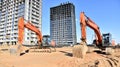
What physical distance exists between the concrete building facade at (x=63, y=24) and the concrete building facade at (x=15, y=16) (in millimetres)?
21331

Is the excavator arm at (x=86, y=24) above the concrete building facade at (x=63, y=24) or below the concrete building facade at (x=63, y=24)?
below

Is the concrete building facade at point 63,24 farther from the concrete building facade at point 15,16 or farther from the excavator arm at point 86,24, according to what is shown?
the excavator arm at point 86,24

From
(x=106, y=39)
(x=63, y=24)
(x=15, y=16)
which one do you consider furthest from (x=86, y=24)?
(x=63, y=24)

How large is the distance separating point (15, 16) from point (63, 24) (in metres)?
37.7

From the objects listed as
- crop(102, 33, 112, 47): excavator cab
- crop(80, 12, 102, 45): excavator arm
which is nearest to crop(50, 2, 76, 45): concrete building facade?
crop(102, 33, 112, 47): excavator cab

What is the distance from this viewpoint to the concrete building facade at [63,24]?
10738 centimetres

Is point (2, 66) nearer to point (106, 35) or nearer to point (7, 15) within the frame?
point (106, 35)

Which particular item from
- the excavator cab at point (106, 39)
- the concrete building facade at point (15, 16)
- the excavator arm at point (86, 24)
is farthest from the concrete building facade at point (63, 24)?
the excavator arm at point (86, 24)

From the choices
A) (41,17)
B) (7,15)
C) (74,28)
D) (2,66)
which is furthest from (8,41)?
(2,66)

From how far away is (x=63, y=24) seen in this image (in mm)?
116875

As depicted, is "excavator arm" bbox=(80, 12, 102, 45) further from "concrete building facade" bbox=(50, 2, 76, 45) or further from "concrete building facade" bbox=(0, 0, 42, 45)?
"concrete building facade" bbox=(50, 2, 76, 45)

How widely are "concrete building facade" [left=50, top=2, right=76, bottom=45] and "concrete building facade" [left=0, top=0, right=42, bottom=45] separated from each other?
21.3 metres

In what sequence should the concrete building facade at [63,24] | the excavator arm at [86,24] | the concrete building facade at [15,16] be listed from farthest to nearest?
the concrete building facade at [63,24] → the concrete building facade at [15,16] → the excavator arm at [86,24]

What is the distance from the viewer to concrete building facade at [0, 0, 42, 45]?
86600mm
